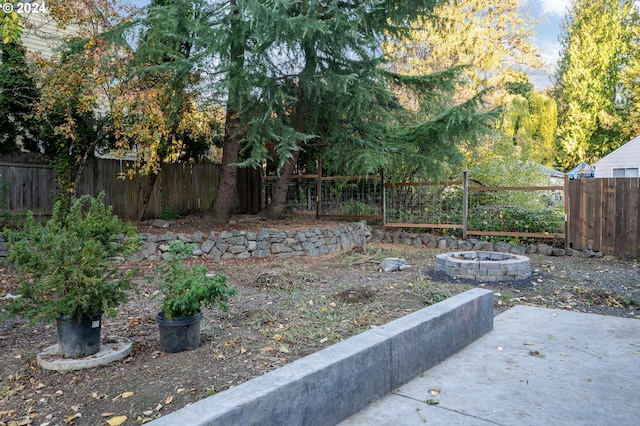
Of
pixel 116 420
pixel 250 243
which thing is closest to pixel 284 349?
pixel 116 420

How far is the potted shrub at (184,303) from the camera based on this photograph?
3281mm

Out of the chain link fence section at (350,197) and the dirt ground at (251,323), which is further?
the chain link fence section at (350,197)

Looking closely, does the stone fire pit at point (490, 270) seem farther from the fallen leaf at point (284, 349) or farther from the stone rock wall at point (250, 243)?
the fallen leaf at point (284, 349)

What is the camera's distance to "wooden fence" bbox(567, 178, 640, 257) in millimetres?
8125

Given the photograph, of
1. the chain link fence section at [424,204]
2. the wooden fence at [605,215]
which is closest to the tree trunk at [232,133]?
the chain link fence section at [424,204]

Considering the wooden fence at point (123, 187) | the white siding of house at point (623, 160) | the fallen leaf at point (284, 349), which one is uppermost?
the white siding of house at point (623, 160)

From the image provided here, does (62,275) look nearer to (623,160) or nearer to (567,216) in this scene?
(567,216)

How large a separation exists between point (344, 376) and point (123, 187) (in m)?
8.44

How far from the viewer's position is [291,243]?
8734 mm

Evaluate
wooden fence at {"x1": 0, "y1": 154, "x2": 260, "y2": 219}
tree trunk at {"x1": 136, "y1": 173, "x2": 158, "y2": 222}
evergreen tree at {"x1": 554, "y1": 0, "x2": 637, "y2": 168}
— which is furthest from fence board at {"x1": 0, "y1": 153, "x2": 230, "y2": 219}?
evergreen tree at {"x1": 554, "y1": 0, "x2": 637, "y2": 168}

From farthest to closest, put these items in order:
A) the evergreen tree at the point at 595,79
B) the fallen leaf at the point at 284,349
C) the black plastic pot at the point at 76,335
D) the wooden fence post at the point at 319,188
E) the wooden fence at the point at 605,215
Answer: the evergreen tree at the point at 595,79 < the wooden fence post at the point at 319,188 < the wooden fence at the point at 605,215 < the fallen leaf at the point at 284,349 < the black plastic pot at the point at 76,335

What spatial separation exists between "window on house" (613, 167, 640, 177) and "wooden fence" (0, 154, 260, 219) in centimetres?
1457

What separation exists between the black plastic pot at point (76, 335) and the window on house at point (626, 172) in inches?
766

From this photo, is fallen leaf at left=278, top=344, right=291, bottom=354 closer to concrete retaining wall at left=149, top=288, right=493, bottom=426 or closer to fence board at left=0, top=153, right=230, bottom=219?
concrete retaining wall at left=149, top=288, right=493, bottom=426
